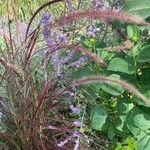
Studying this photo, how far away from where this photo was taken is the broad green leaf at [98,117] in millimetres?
2014

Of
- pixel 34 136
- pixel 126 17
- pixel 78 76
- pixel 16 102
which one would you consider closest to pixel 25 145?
pixel 34 136

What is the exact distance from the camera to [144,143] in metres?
1.93

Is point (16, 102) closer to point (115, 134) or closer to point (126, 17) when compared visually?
point (115, 134)

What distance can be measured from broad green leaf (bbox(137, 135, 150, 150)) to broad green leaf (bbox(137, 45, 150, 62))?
306 millimetres

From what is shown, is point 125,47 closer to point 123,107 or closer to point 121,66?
point 121,66

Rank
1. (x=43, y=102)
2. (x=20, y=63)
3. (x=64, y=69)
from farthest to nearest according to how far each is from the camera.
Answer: (x=64, y=69)
(x=20, y=63)
(x=43, y=102)

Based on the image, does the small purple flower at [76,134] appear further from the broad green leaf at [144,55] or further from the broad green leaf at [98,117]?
the broad green leaf at [144,55]

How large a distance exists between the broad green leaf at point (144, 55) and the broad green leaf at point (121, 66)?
5 cm

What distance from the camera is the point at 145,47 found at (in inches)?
78.5

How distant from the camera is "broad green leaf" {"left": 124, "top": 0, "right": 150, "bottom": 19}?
75.0 inches

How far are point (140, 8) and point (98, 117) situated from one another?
1.56 feet

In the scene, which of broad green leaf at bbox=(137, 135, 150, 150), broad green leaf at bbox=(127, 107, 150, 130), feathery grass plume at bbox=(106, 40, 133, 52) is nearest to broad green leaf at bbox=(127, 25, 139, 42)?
feathery grass plume at bbox=(106, 40, 133, 52)

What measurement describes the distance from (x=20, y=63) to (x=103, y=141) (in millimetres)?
533

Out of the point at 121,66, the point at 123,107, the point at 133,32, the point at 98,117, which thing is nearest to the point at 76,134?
the point at 98,117
